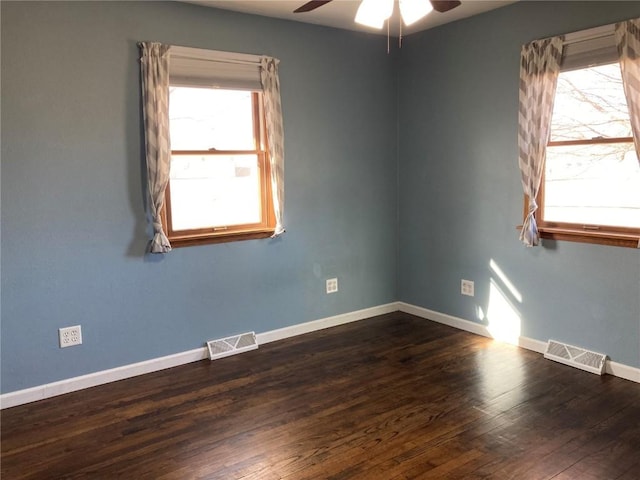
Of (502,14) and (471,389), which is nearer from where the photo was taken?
(471,389)

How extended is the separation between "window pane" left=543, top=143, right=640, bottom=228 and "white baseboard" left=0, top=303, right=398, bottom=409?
204 cm

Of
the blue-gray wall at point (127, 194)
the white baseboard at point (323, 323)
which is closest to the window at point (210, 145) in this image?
the blue-gray wall at point (127, 194)

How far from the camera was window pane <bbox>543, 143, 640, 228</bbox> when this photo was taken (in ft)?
10.9

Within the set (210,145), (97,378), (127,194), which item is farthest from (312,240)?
(97,378)

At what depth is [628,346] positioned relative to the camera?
134 inches

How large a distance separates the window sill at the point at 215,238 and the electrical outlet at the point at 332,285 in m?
0.77

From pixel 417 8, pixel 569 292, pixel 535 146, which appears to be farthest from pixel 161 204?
pixel 569 292

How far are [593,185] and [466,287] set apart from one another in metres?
1.36

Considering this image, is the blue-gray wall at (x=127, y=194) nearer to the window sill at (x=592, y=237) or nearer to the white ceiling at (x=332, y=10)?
the white ceiling at (x=332, y=10)

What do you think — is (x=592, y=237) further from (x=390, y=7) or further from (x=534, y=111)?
(x=390, y=7)

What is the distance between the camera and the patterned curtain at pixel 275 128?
397cm

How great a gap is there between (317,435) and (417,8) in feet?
7.40

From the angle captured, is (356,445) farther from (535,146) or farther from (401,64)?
(401,64)

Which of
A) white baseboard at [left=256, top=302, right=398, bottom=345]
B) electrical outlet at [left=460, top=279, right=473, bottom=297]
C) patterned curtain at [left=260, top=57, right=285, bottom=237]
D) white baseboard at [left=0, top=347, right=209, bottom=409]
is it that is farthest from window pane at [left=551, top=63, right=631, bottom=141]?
white baseboard at [left=0, top=347, right=209, bottom=409]
